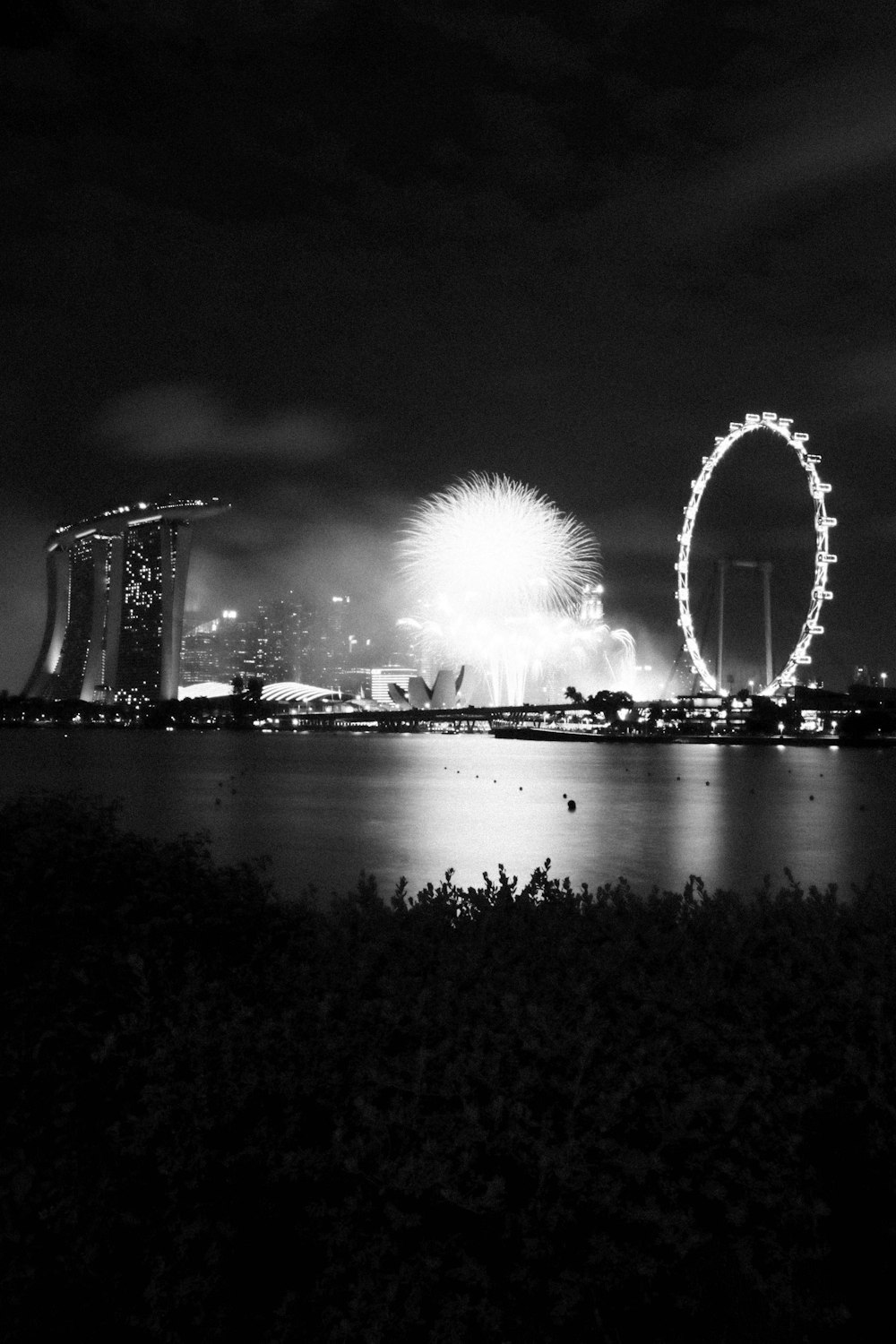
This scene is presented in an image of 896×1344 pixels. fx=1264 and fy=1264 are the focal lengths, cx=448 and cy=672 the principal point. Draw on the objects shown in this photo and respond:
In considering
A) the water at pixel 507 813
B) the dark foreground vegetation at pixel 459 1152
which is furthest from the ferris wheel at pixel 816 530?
the dark foreground vegetation at pixel 459 1152

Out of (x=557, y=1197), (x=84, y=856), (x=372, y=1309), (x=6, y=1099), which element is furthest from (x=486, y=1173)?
(x=84, y=856)

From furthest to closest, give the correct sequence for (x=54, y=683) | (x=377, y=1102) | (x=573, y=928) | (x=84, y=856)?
→ (x=54, y=683)
(x=84, y=856)
(x=573, y=928)
(x=377, y=1102)

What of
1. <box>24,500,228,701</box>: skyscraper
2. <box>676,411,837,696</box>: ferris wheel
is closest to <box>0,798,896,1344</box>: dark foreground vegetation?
<box>676,411,837,696</box>: ferris wheel

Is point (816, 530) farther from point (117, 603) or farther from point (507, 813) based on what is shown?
point (117, 603)

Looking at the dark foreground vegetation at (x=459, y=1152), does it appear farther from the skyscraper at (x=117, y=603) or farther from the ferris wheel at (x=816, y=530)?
the skyscraper at (x=117, y=603)

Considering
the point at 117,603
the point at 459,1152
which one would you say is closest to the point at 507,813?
the point at 459,1152

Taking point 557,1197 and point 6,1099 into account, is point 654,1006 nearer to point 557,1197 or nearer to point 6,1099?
point 557,1197
